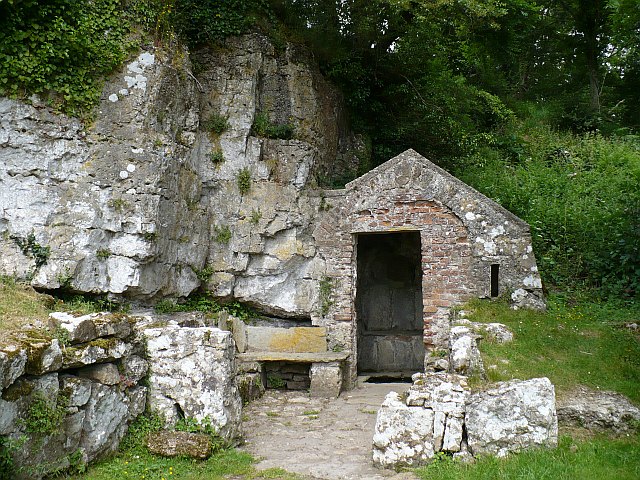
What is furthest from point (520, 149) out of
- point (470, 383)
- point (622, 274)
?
point (470, 383)

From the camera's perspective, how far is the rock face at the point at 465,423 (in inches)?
232

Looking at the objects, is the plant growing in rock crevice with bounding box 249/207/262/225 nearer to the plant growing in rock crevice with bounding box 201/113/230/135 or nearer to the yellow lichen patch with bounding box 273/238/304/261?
the yellow lichen patch with bounding box 273/238/304/261

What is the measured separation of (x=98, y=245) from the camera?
9.29 m

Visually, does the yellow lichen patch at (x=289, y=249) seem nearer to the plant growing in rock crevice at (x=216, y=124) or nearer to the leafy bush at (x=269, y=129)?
the leafy bush at (x=269, y=129)

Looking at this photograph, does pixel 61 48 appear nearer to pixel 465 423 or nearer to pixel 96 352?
pixel 96 352

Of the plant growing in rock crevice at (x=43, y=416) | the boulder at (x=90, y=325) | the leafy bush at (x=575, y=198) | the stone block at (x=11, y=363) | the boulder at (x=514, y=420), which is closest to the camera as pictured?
the stone block at (x=11, y=363)

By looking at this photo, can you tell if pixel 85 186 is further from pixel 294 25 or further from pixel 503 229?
pixel 503 229

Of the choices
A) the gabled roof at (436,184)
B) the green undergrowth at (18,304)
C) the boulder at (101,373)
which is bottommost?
the boulder at (101,373)

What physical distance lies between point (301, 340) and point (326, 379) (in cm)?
104

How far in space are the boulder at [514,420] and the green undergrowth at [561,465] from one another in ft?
0.44

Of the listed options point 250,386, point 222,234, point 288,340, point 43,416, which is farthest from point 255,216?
point 43,416

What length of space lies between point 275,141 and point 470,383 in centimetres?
665

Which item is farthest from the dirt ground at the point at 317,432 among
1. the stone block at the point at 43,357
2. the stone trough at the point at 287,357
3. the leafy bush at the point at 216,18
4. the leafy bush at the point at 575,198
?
the leafy bush at the point at 216,18

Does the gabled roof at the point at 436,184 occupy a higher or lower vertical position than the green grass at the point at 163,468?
higher
